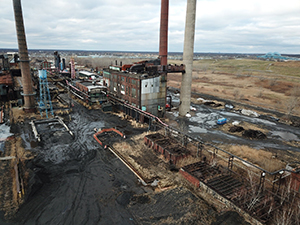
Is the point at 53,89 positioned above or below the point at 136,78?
below

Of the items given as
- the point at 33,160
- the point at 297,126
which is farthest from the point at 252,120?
the point at 33,160

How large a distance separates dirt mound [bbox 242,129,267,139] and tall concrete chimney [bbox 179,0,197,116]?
1178cm

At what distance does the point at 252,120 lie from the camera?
1426 inches

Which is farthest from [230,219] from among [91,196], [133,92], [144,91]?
[133,92]

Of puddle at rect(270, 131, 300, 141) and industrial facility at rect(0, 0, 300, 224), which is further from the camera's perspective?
puddle at rect(270, 131, 300, 141)

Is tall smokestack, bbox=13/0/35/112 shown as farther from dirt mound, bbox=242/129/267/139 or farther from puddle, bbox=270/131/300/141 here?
puddle, bbox=270/131/300/141

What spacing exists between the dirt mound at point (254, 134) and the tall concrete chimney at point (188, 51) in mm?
11776

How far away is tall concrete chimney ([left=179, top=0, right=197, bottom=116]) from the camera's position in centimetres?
3341

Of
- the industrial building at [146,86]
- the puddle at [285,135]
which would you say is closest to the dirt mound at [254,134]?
the puddle at [285,135]

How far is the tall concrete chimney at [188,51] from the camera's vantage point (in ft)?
110

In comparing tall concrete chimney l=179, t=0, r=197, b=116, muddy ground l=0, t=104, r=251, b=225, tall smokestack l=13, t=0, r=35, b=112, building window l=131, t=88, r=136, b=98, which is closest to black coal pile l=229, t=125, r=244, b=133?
tall concrete chimney l=179, t=0, r=197, b=116

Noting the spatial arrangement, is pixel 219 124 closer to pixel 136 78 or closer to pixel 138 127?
pixel 138 127

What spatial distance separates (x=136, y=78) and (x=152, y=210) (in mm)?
23002

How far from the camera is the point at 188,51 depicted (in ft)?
115
